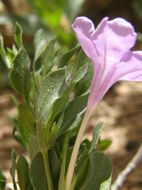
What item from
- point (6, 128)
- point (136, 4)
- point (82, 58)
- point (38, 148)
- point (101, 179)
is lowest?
point (136, 4)

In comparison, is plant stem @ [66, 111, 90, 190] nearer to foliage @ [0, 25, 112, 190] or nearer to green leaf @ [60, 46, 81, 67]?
foliage @ [0, 25, 112, 190]

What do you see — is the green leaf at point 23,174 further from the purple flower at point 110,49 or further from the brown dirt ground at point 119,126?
the brown dirt ground at point 119,126

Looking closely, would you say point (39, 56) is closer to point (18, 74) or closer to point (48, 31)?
point (18, 74)

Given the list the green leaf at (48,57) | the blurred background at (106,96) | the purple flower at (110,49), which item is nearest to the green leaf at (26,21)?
the blurred background at (106,96)

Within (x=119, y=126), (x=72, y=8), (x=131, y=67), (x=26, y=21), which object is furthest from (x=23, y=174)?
(x=72, y=8)

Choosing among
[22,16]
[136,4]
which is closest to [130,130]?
[22,16]

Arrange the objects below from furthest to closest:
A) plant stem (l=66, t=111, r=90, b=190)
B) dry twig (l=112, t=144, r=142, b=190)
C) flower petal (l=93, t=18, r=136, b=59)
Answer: dry twig (l=112, t=144, r=142, b=190) < plant stem (l=66, t=111, r=90, b=190) < flower petal (l=93, t=18, r=136, b=59)

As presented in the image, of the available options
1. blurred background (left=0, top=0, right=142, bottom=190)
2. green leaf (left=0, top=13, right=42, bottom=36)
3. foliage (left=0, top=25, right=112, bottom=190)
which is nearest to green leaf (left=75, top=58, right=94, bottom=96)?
foliage (left=0, top=25, right=112, bottom=190)
